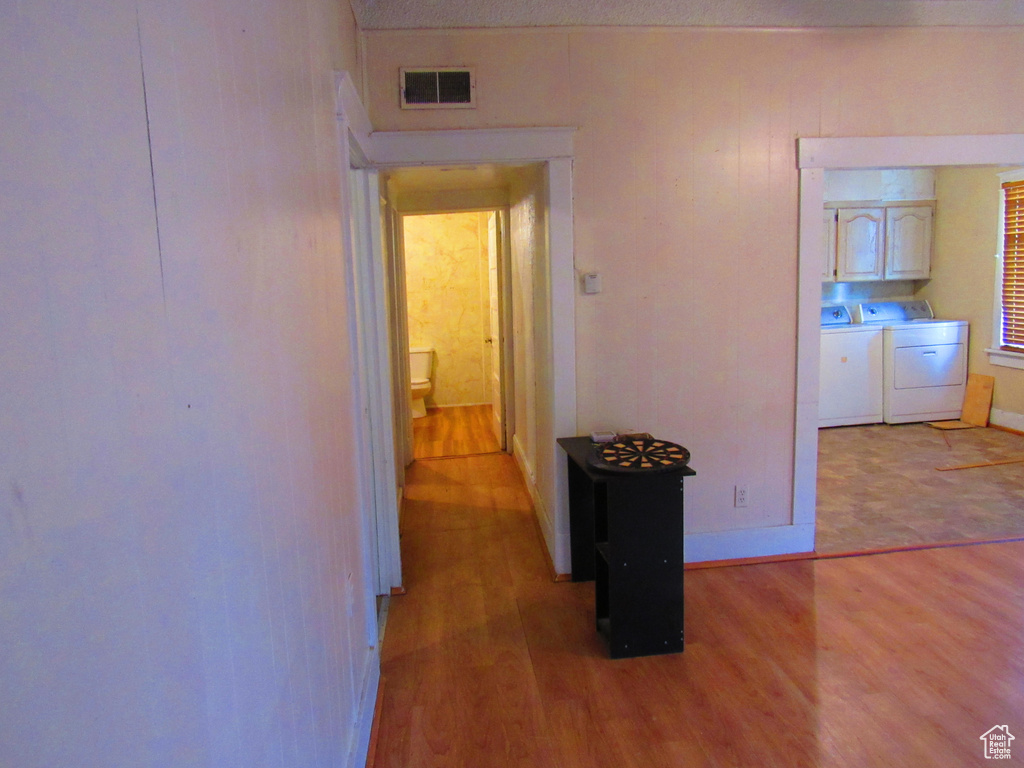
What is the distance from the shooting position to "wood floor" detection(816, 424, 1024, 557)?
3.64 m

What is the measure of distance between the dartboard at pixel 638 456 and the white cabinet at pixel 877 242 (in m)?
4.29

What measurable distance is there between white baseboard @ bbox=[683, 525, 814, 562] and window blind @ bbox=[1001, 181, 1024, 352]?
11.9 ft

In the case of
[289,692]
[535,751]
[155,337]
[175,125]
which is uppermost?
[175,125]

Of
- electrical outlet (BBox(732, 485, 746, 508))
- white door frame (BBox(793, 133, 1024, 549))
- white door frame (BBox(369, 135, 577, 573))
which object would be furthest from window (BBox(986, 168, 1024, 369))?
white door frame (BBox(369, 135, 577, 573))

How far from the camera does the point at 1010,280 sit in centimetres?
571

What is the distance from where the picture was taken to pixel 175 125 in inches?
31.3

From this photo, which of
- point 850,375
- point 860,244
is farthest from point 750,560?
point 860,244

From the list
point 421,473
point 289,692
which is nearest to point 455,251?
point 421,473

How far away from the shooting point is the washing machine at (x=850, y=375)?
236 inches

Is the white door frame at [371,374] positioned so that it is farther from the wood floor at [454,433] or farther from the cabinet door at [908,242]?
the cabinet door at [908,242]

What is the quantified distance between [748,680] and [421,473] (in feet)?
10.1

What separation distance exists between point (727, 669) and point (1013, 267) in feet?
16.5

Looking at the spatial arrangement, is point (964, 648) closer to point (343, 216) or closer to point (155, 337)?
point (343, 216)

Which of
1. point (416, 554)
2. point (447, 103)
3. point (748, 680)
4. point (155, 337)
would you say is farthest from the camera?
point (416, 554)
